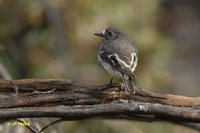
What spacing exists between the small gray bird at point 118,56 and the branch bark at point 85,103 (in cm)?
92

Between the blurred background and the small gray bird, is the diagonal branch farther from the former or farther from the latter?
the blurred background

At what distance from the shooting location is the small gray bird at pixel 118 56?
5.62 m

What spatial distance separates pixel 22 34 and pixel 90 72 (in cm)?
101

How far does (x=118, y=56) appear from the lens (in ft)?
19.6

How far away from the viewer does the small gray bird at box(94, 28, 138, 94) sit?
5.62 m

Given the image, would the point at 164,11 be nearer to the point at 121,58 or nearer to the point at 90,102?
the point at 121,58

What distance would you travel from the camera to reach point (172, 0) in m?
15.9

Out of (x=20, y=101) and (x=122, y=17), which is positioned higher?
(x=122, y=17)

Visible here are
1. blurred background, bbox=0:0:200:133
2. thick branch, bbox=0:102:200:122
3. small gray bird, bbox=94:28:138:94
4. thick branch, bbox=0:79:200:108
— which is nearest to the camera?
thick branch, bbox=0:102:200:122

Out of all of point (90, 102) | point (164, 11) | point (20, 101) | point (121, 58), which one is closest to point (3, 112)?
point (20, 101)

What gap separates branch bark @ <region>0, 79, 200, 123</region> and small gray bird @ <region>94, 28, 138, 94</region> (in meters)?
0.92

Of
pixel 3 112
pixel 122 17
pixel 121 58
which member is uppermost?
pixel 122 17

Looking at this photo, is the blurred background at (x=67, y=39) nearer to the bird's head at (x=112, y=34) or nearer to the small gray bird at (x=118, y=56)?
the bird's head at (x=112, y=34)

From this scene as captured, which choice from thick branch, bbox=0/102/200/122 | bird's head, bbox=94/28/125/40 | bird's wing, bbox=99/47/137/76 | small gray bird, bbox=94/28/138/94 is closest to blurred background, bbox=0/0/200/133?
bird's head, bbox=94/28/125/40
